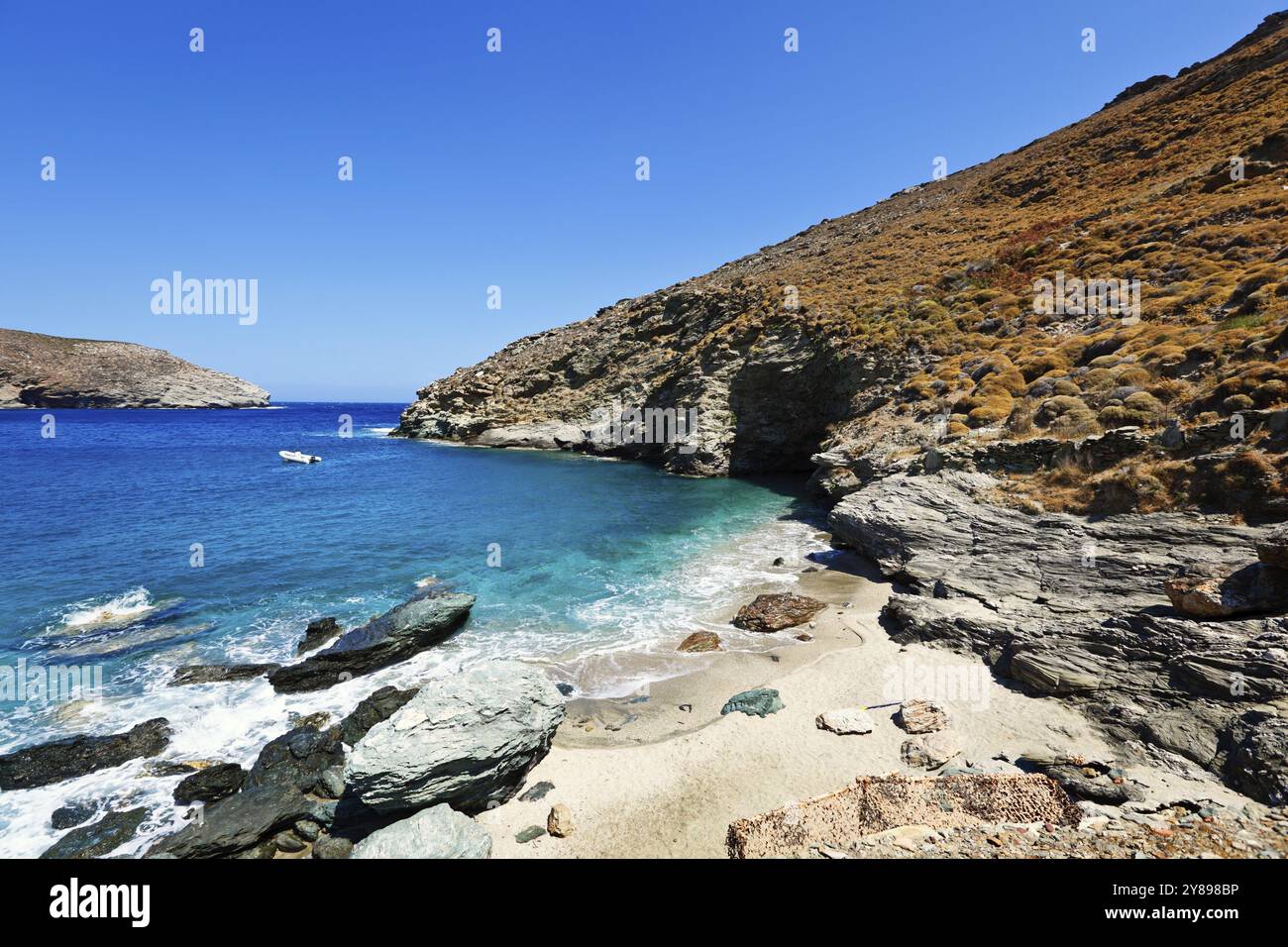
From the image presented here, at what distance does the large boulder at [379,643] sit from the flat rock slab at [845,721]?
1115cm

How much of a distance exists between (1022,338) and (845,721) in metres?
24.8

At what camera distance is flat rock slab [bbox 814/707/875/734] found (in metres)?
10.4

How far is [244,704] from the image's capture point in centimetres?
1259

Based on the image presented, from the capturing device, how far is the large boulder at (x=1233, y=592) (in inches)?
385

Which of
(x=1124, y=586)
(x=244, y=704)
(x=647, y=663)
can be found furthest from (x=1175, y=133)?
(x=244, y=704)

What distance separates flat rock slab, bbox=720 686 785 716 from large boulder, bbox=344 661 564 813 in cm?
386

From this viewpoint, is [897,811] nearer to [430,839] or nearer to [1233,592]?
[430,839]

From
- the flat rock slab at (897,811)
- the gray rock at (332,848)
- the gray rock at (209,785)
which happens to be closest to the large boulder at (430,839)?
the gray rock at (332,848)

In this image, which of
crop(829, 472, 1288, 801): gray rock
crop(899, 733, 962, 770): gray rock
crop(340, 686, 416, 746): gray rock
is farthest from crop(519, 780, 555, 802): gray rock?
crop(829, 472, 1288, 801): gray rock

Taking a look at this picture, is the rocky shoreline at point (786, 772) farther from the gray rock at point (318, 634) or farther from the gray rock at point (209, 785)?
the gray rock at point (318, 634)

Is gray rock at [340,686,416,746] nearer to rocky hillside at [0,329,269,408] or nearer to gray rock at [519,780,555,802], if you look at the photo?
gray rock at [519,780,555,802]

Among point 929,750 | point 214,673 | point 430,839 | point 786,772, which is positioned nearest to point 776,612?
point 929,750

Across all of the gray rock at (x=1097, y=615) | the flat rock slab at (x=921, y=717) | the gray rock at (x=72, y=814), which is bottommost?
the gray rock at (x=72, y=814)
